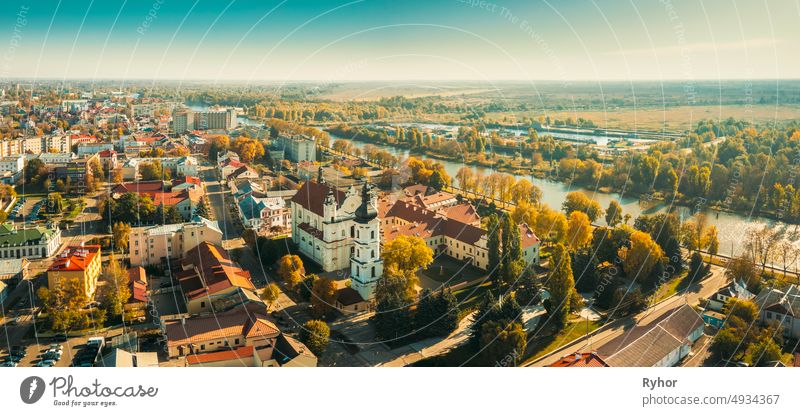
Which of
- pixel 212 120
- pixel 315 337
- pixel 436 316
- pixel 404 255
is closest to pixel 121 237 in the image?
pixel 404 255

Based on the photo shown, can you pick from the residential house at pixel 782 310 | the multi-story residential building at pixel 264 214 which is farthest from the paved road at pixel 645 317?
the multi-story residential building at pixel 264 214

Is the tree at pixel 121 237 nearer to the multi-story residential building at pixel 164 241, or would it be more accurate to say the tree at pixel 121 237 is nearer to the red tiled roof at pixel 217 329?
the multi-story residential building at pixel 164 241

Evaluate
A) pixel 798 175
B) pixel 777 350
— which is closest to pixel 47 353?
pixel 777 350

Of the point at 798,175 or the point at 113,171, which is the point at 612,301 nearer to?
the point at 798,175

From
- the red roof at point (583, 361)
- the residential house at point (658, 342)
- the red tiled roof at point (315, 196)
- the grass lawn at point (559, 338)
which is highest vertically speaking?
the red tiled roof at point (315, 196)

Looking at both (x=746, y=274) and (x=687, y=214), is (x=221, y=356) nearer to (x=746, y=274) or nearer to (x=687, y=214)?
(x=746, y=274)
